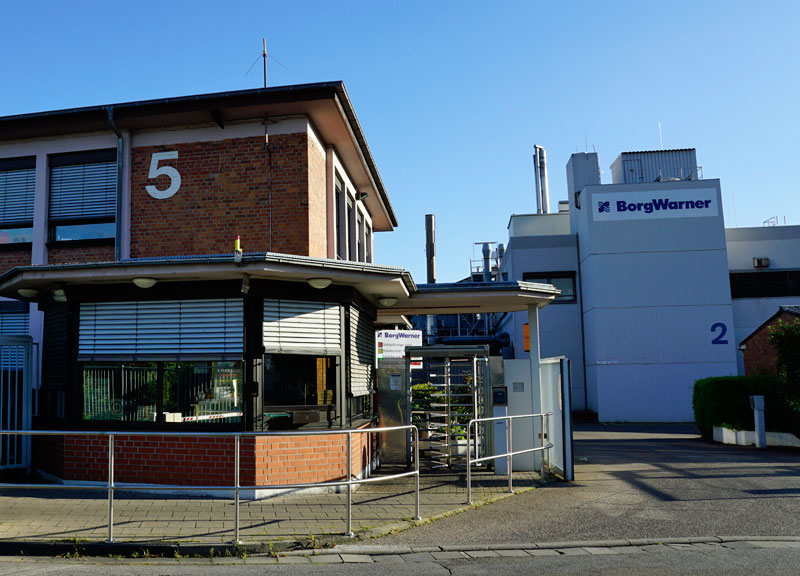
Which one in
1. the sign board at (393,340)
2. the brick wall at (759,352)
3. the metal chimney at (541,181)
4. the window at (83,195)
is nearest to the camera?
the window at (83,195)

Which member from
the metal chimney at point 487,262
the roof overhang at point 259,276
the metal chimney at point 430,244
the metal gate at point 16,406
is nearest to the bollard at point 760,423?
the roof overhang at point 259,276

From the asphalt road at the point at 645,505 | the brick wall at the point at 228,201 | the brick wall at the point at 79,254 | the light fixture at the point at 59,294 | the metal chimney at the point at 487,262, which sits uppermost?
the metal chimney at the point at 487,262

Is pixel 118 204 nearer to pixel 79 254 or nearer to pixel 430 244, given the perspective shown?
pixel 79 254

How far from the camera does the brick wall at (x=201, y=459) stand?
913cm

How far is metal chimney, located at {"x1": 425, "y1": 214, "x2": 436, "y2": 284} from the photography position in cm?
2959

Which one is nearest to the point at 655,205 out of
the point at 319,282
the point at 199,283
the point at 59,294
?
the point at 319,282

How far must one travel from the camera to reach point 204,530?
7.28 metres

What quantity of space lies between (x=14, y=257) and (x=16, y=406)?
3079 millimetres

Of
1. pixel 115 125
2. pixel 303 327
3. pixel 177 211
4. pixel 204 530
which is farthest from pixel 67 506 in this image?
pixel 115 125

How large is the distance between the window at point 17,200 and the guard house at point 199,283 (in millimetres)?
30

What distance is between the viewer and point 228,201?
11.8m

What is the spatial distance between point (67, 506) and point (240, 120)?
6.80m

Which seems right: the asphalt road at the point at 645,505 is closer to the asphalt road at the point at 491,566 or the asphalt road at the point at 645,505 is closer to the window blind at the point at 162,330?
the asphalt road at the point at 491,566

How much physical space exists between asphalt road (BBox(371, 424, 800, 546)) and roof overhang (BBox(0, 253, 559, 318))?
136 inches
